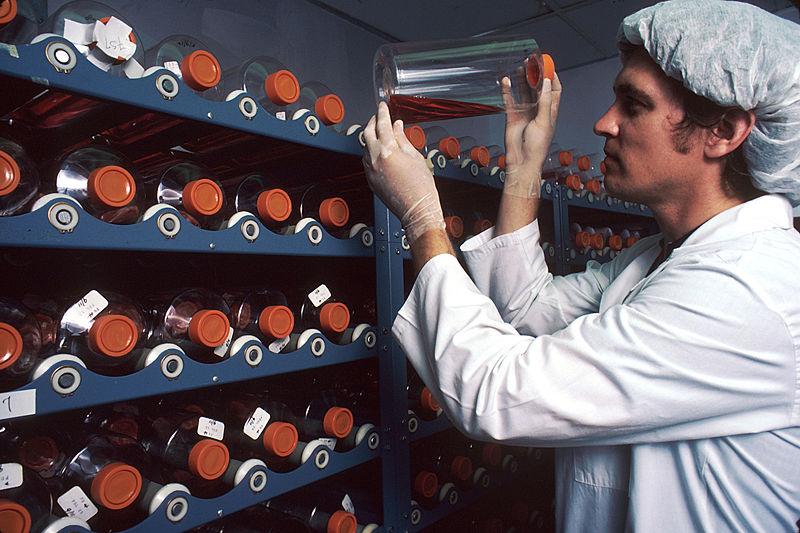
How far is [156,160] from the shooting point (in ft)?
4.02

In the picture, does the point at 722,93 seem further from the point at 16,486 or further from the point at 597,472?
the point at 16,486

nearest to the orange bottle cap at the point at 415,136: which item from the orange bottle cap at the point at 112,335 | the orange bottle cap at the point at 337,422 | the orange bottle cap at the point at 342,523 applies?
the orange bottle cap at the point at 337,422

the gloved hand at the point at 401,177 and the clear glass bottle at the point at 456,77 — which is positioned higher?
the clear glass bottle at the point at 456,77

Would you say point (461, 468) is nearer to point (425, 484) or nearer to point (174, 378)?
point (425, 484)

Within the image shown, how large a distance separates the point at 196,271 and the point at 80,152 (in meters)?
0.48

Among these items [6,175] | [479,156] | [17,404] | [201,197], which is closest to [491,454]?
[479,156]

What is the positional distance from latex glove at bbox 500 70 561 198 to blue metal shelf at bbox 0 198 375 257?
42 cm

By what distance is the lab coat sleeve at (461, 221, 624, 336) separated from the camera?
4.20ft

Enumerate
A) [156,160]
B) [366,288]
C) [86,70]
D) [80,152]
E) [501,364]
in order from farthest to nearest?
1. [366,288]
2. [156,160]
3. [80,152]
4. [501,364]
5. [86,70]

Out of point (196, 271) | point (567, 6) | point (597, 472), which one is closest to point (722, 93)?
point (597, 472)

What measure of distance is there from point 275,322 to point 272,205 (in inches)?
8.5

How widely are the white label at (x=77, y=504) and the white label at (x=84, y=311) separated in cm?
26

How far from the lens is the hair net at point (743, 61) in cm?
89

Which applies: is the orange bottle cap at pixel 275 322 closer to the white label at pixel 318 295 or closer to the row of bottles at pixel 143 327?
the row of bottles at pixel 143 327
